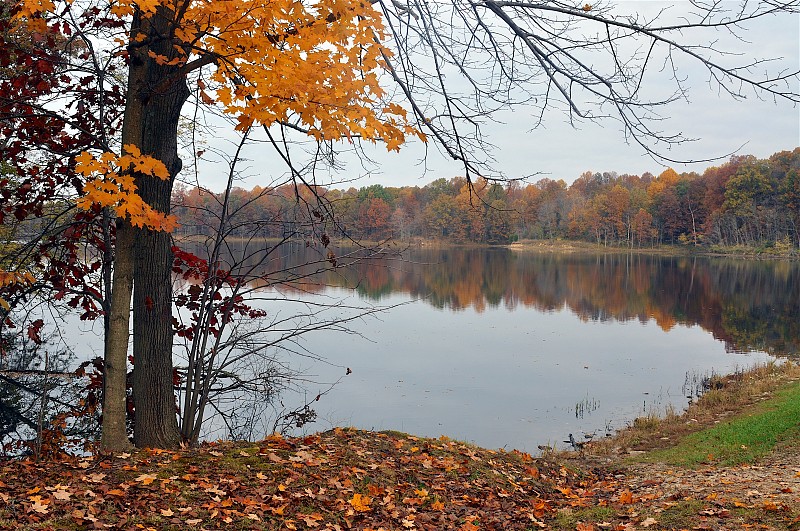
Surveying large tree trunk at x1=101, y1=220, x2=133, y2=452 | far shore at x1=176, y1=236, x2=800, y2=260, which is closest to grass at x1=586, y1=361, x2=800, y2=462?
large tree trunk at x1=101, y1=220, x2=133, y2=452

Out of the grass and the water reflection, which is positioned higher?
the water reflection

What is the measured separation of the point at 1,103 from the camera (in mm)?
6086

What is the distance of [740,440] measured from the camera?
35.5 feet

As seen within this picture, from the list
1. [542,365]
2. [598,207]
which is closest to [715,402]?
[542,365]

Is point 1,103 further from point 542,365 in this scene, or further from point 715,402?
point 542,365

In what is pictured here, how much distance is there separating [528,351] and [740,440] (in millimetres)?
11275

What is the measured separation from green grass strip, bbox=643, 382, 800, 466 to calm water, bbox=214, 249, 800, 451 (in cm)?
241

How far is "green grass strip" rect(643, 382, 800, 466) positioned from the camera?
33.2 feet

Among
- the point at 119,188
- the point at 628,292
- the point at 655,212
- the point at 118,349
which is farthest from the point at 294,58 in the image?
the point at 655,212

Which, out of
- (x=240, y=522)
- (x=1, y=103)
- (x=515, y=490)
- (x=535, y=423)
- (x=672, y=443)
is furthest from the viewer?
(x=535, y=423)

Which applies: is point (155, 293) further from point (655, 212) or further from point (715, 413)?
A: point (655, 212)

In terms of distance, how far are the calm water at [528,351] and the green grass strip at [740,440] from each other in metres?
2.41

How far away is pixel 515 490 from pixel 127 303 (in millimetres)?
4297

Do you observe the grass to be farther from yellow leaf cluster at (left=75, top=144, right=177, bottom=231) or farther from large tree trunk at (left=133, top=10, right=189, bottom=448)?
yellow leaf cluster at (left=75, top=144, right=177, bottom=231)
